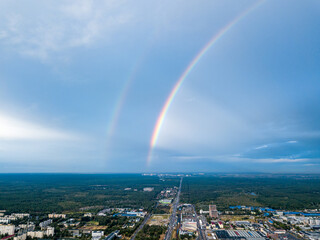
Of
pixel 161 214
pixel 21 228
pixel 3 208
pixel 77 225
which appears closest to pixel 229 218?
pixel 161 214

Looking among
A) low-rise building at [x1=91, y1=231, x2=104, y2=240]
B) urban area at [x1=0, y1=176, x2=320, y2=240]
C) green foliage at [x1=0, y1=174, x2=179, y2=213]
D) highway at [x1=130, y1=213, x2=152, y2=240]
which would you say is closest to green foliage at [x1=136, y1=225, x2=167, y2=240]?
urban area at [x1=0, y1=176, x2=320, y2=240]

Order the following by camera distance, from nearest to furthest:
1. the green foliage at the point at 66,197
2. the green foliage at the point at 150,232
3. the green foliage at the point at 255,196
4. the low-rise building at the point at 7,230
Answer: the green foliage at the point at 150,232 < the low-rise building at the point at 7,230 < the green foliage at the point at 66,197 < the green foliage at the point at 255,196

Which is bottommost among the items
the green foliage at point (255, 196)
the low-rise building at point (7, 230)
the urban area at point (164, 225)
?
the green foliage at point (255, 196)

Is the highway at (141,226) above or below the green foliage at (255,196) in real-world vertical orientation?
above

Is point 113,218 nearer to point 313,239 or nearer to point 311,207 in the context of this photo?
point 313,239

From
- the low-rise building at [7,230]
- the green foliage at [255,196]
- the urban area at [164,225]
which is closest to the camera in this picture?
the urban area at [164,225]

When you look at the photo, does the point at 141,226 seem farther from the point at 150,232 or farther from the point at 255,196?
the point at 255,196

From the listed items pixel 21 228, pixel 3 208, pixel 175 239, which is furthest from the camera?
pixel 3 208

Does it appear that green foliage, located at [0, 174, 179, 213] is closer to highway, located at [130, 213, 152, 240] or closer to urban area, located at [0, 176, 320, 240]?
urban area, located at [0, 176, 320, 240]

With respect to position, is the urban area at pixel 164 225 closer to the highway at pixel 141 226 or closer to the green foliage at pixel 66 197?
the highway at pixel 141 226

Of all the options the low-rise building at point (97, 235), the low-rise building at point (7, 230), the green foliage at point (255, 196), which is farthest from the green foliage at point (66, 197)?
the low-rise building at point (97, 235)

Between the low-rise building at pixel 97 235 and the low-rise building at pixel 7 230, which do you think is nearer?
the low-rise building at pixel 97 235
